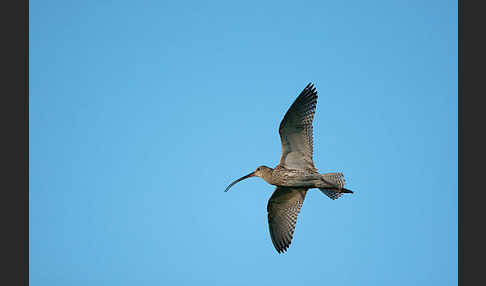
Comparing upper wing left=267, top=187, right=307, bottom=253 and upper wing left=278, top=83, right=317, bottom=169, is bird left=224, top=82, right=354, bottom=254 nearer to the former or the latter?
upper wing left=278, top=83, right=317, bottom=169

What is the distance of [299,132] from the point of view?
10.0m

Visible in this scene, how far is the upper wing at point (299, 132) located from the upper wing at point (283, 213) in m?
1.17

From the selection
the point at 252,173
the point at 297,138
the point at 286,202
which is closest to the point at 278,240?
the point at 286,202

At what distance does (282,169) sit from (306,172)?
0.54 m

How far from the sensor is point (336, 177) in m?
9.87

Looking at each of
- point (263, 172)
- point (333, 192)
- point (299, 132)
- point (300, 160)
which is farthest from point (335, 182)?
point (263, 172)

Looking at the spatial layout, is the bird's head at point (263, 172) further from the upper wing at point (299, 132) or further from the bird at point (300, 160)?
the upper wing at point (299, 132)

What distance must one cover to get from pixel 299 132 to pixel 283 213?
7.92 feet

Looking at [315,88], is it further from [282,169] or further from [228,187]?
[228,187]

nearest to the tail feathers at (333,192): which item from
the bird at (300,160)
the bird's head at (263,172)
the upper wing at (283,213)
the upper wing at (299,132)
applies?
the bird at (300,160)

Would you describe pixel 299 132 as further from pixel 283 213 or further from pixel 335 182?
pixel 283 213

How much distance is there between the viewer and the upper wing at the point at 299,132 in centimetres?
989

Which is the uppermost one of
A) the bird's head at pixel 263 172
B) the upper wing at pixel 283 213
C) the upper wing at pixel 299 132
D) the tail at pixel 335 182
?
the upper wing at pixel 299 132

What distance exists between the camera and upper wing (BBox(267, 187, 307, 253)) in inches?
442
